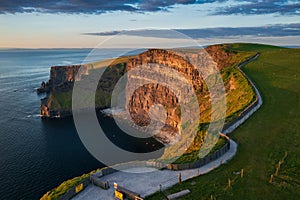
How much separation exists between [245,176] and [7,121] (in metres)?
126

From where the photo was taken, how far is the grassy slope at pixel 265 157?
30969mm

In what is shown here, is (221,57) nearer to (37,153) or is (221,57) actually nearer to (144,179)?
(37,153)

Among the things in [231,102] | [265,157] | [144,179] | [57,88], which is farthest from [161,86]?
[144,179]

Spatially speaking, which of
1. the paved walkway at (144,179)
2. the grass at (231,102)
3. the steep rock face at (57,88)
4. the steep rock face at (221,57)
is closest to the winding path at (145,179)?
the paved walkway at (144,179)

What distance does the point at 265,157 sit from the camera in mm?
37750

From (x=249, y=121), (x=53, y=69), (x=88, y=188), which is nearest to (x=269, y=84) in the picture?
(x=249, y=121)

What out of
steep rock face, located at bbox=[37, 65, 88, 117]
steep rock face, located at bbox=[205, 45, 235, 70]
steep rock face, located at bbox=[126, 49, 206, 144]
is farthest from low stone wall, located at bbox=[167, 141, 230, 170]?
steep rock face, located at bbox=[37, 65, 88, 117]

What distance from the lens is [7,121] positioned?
126875 millimetres

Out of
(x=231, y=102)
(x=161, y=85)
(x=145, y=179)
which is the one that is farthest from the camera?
(x=161, y=85)

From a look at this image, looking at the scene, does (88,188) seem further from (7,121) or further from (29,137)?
(7,121)

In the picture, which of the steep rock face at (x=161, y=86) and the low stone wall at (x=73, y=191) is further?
the steep rock face at (x=161, y=86)

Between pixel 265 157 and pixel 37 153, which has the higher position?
pixel 265 157

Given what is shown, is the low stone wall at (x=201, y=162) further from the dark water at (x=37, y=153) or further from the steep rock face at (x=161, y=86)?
the steep rock face at (x=161, y=86)

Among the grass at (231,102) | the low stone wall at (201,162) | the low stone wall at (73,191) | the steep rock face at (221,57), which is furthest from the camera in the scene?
the steep rock face at (221,57)
